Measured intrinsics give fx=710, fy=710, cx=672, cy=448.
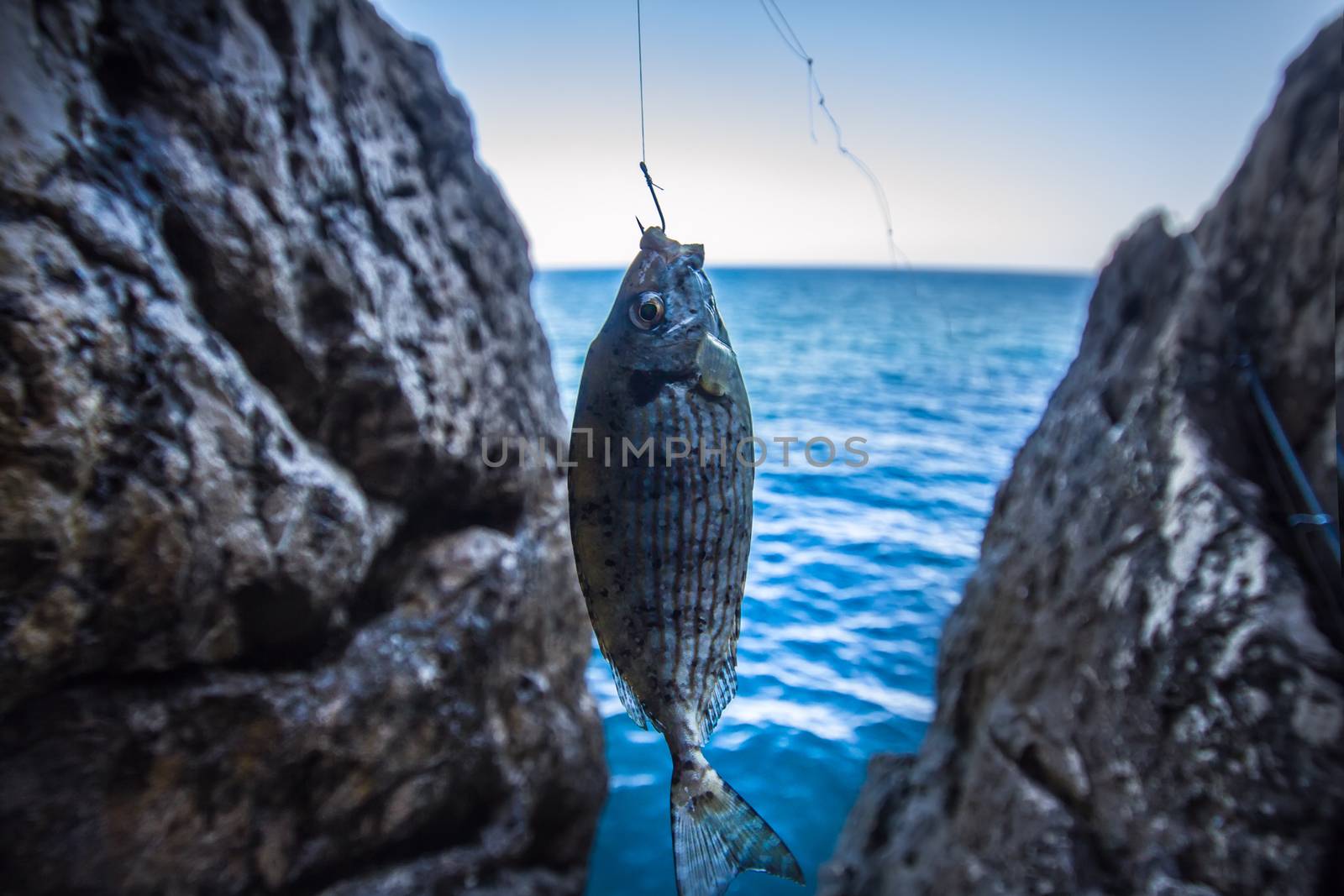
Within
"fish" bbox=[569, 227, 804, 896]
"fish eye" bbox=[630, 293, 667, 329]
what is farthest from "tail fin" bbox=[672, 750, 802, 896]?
"fish eye" bbox=[630, 293, 667, 329]

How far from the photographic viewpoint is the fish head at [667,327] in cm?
131

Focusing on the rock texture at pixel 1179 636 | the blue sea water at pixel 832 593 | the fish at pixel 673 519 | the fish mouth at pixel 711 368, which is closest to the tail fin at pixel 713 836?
the fish at pixel 673 519

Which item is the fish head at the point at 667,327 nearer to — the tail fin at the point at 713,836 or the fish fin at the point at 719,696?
the fish fin at the point at 719,696

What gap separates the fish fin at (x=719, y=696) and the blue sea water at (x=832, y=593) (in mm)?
1302

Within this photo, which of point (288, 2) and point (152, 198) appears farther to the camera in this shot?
point (288, 2)

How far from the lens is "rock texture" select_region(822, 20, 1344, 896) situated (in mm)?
2186

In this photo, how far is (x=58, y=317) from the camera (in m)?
2.00

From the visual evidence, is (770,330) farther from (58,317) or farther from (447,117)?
(58,317)

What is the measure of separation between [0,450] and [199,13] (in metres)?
1.87

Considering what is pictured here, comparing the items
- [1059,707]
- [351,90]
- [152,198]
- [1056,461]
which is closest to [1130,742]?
[1059,707]

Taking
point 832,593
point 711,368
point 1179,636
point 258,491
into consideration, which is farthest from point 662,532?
point 832,593

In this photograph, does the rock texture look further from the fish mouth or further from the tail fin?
the fish mouth

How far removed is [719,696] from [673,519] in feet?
1.34

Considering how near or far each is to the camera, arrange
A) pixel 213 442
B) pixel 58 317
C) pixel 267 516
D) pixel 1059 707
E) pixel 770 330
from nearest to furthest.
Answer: pixel 58 317 → pixel 213 442 → pixel 267 516 → pixel 1059 707 → pixel 770 330
